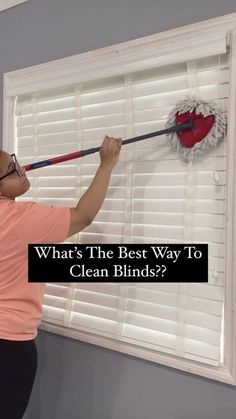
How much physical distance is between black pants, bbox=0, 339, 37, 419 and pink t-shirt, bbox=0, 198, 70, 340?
0.10 feet

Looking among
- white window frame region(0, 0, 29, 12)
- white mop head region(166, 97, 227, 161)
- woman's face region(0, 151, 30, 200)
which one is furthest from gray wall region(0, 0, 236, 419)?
woman's face region(0, 151, 30, 200)

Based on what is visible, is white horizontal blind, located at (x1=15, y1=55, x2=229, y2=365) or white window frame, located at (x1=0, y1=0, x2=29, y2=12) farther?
white window frame, located at (x1=0, y1=0, x2=29, y2=12)

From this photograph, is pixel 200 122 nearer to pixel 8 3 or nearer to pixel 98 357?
pixel 98 357

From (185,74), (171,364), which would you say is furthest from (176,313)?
(185,74)

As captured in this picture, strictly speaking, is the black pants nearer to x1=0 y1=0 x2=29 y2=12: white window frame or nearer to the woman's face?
the woman's face

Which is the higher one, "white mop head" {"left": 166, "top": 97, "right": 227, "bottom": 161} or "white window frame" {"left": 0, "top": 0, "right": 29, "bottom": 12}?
"white window frame" {"left": 0, "top": 0, "right": 29, "bottom": 12}

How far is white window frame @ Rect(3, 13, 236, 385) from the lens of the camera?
115cm

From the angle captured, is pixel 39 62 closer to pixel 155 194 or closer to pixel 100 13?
pixel 100 13

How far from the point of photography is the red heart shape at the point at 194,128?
1.20 metres

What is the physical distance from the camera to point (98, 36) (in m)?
1.47

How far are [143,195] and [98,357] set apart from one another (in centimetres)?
58

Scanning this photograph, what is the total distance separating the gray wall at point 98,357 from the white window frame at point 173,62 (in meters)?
0.04

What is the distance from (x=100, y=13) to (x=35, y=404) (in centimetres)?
148

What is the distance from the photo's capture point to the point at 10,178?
1244 mm
